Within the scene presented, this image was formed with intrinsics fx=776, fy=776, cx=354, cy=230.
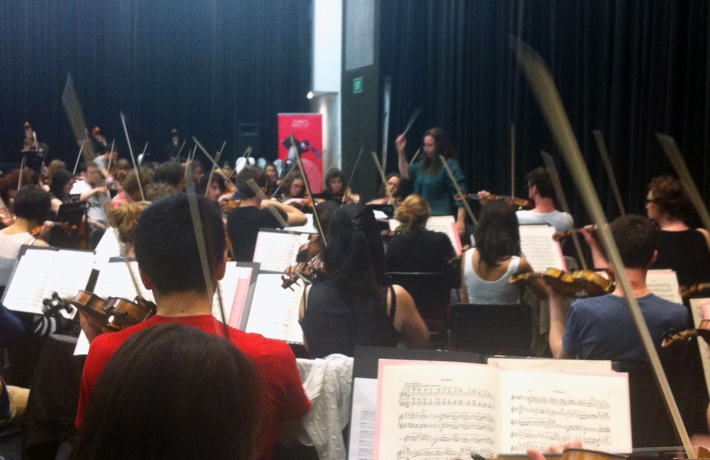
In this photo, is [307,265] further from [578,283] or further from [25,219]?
[25,219]

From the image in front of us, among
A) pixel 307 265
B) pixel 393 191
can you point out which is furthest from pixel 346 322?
pixel 393 191

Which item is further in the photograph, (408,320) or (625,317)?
(408,320)

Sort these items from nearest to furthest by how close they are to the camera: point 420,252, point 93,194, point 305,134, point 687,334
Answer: point 687,334
point 420,252
point 93,194
point 305,134

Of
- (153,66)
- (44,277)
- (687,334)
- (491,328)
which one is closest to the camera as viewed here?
(687,334)

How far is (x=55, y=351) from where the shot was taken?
8.60 feet

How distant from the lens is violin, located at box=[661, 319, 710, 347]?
2191 millimetres

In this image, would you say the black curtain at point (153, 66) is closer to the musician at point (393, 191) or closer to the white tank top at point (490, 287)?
the musician at point (393, 191)

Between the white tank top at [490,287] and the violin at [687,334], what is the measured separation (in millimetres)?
1281

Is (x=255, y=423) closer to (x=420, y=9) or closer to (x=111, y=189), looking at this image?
(x=111, y=189)

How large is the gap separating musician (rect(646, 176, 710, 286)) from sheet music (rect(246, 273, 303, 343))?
5.29 feet

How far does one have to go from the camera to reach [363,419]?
166cm

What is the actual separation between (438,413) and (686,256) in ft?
7.55

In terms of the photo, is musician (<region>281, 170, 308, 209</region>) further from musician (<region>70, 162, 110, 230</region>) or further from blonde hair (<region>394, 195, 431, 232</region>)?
blonde hair (<region>394, 195, 431, 232</region>)

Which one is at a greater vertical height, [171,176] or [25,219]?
[171,176]
